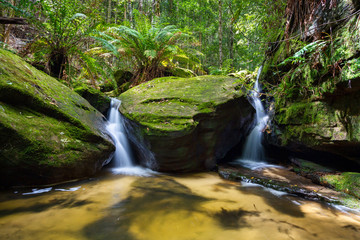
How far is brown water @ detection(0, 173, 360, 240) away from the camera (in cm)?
156

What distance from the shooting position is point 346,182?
284 cm

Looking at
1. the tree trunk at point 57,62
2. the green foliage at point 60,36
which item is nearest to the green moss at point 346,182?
the green foliage at point 60,36

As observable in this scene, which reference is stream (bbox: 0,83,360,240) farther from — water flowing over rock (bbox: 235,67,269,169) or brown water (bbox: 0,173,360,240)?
water flowing over rock (bbox: 235,67,269,169)

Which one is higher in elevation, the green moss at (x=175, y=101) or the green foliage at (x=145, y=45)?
the green foliage at (x=145, y=45)

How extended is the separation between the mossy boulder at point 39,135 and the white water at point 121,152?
0.63 metres

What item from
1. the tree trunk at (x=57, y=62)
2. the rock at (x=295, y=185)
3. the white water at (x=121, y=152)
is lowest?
the rock at (x=295, y=185)

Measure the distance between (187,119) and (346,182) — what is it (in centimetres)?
274

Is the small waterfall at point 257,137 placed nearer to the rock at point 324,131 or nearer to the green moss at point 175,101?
the rock at point 324,131

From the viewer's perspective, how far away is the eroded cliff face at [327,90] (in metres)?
2.80

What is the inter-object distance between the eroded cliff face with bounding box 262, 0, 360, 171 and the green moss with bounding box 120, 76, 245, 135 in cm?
123

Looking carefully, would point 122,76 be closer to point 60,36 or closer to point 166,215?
point 60,36

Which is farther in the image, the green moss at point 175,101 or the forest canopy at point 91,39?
the forest canopy at point 91,39

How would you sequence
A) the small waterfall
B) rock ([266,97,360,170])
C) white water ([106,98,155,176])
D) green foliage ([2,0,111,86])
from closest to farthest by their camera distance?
rock ([266,97,360,170])
white water ([106,98,155,176])
green foliage ([2,0,111,86])
the small waterfall

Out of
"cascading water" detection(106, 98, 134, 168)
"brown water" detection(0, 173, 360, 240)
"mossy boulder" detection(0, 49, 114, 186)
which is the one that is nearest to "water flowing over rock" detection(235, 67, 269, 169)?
"brown water" detection(0, 173, 360, 240)
